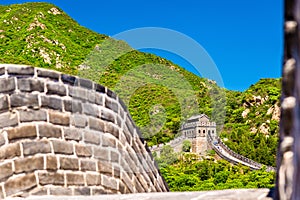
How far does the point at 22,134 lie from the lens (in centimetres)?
278

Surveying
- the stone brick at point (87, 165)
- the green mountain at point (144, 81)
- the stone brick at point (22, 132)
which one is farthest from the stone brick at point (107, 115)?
the green mountain at point (144, 81)

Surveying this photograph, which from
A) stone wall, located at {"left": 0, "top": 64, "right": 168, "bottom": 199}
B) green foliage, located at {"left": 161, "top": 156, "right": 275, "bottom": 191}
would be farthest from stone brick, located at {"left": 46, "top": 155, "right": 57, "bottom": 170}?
green foliage, located at {"left": 161, "top": 156, "right": 275, "bottom": 191}

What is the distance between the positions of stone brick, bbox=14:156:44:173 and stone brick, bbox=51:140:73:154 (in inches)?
4.7

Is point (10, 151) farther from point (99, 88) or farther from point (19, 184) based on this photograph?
point (99, 88)

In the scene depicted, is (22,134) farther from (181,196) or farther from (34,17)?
→ (34,17)

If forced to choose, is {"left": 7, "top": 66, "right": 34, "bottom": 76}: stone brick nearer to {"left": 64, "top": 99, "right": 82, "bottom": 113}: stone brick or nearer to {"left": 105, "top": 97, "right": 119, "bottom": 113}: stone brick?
{"left": 64, "top": 99, "right": 82, "bottom": 113}: stone brick

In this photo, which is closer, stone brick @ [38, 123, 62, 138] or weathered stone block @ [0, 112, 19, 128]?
weathered stone block @ [0, 112, 19, 128]

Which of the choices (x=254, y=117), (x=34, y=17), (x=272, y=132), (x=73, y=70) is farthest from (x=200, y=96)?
(x=34, y=17)

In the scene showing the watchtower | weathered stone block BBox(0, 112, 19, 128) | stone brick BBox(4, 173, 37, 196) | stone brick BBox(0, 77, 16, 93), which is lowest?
stone brick BBox(4, 173, 37, 196)

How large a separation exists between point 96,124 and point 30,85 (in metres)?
0.54

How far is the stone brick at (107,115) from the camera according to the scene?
130 inches

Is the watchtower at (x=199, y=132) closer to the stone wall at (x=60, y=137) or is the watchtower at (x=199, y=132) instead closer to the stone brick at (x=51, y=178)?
the stone wall at (x=60, y=137)

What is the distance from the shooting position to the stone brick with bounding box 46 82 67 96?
2.95m

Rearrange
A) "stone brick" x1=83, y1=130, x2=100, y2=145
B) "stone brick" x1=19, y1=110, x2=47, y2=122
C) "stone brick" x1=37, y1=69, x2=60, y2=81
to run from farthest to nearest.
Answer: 1. "stone brick" x1=83, y1=130, x2=100, y2=145
2. "stone brick" x1=37, y1=69, x2=60, y2=81
3. "stone brick" x1=19, y1=110, x2=47, y2=122
